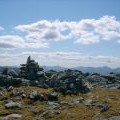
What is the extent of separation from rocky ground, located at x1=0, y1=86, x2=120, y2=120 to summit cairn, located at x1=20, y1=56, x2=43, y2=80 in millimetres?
30132

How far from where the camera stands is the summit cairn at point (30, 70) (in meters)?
145

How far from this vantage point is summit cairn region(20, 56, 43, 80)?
145 meters

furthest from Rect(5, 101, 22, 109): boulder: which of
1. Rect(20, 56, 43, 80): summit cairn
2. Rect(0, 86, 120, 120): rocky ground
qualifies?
Rect(20, 56, 43, 80): summit cairn

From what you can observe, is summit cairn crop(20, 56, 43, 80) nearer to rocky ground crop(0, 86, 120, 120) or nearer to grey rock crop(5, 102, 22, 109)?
rocky ground crop(0, 86, 120, 120)

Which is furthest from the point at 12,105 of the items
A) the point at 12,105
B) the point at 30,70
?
the point at 30,70

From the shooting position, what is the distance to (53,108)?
313 feet

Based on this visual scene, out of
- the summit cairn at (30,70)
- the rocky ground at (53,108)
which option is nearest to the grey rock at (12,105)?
the rocky ground at (53,108)

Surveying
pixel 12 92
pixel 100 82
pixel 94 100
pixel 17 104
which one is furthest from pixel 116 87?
pixel 17 104

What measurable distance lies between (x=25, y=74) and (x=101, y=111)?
6373cm

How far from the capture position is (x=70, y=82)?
429ft

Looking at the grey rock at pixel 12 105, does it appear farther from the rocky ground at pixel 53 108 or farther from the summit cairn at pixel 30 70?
the summit cairn at pixel 30 70

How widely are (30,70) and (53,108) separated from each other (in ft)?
182

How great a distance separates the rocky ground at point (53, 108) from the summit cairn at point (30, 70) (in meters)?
30.1

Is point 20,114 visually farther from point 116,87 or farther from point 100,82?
point 100,82
